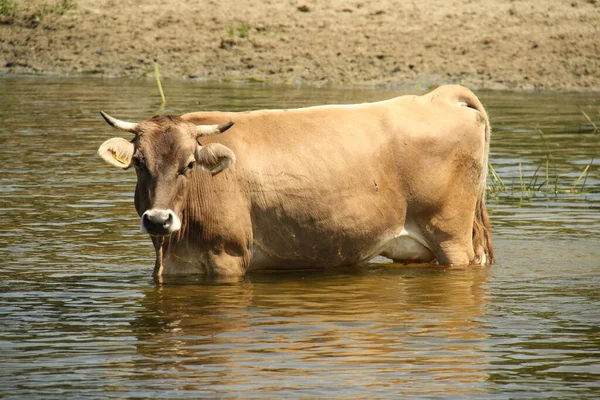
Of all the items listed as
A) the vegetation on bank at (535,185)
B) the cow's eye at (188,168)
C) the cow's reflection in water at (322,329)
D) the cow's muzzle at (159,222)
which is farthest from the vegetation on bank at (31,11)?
the cow's muzzle at (159,222)

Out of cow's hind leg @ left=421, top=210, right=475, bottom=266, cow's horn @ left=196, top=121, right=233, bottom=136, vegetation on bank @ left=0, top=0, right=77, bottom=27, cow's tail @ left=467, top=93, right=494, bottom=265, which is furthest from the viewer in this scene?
vegetation on bank @ left=0, top=0, right=77, bottom=27

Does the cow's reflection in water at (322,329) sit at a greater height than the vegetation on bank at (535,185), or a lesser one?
greater

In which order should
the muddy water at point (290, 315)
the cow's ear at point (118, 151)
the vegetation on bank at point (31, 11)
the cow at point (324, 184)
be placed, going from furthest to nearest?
the vegetation on bank at point (31, 11) → the cow at point (324, 184) → the cow's ear at point (118, 151) → the muddy water at point (290, 315)

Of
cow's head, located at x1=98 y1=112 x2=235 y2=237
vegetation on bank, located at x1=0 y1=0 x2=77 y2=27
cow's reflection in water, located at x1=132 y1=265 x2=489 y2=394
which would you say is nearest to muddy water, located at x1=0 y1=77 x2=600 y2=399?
cow's reflection in water, located at x1=132 y1=265 x2=489 y2=394

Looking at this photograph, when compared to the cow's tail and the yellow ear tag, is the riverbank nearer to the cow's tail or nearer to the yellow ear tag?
the cow's tail

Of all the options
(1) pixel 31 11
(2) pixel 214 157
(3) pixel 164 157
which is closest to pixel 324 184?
(2) pixel 214 157

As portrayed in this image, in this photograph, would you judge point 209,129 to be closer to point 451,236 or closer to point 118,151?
point 118,151

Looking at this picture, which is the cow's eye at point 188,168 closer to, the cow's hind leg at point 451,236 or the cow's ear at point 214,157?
the cow's ear at point 214,157

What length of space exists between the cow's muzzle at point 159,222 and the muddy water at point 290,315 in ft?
1.72

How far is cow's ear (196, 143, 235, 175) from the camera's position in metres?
8.75

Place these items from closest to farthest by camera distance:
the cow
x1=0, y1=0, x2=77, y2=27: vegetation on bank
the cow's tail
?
1. the cow
2. the cow's tail
3. x1=0, y1=0, x2=77, y2=27: vegetation on bank

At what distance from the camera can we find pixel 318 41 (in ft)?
77.9

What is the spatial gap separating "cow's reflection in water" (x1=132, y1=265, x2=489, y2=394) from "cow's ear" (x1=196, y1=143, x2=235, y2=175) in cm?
87

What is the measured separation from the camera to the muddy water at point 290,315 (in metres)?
6.73
